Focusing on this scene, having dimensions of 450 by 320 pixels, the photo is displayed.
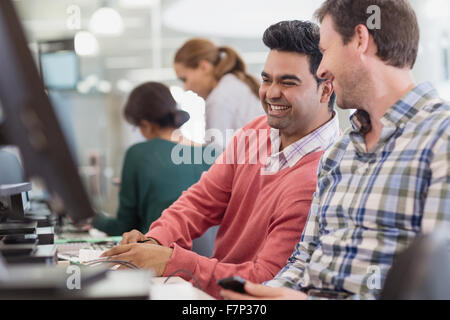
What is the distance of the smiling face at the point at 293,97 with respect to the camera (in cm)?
197

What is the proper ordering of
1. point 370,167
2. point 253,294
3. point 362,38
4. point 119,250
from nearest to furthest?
point 253,294 → point 370,167 → point 362,38 → point 119,250

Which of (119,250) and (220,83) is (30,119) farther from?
(220,83)

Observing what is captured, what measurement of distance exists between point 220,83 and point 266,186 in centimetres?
156

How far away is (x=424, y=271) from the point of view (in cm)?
82

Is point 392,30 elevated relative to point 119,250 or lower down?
elevated

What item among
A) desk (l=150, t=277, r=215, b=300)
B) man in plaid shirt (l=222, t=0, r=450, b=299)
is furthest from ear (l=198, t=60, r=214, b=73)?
desk (l=150, t=277, r=215, b=300)

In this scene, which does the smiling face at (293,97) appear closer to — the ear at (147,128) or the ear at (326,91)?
the ear at (326,91)

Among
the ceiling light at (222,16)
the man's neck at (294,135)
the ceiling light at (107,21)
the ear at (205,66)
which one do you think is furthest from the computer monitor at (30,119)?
the ceiling light at (222,16)

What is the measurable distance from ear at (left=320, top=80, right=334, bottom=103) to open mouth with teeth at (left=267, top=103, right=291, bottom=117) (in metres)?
0.13

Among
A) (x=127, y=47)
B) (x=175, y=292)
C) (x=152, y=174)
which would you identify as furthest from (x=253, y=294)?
(x=127, y=47)

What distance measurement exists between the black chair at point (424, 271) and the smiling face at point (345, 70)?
713 millimetres

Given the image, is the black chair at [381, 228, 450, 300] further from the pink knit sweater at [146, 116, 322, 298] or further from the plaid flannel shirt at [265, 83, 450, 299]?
the pink knit sweater at [146, 116, 322, 298]

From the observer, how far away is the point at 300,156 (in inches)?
73.4

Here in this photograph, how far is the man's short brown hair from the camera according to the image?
1491mm
